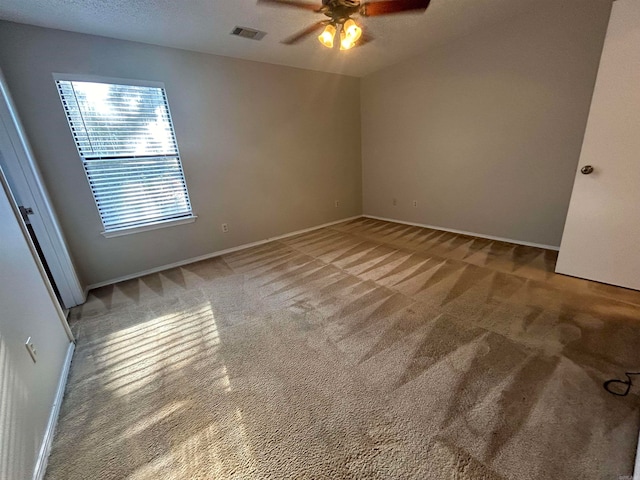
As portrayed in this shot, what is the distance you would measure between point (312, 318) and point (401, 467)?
1158 millimetres

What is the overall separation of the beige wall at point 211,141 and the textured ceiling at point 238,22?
7.1 inches

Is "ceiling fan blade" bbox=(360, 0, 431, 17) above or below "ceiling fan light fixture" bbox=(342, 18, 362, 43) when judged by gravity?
above

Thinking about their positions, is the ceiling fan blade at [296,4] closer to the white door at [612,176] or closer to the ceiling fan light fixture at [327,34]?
the ceiling fan light fixture at [327,34]

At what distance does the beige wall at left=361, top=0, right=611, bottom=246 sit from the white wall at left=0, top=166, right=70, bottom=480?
4.37 metres

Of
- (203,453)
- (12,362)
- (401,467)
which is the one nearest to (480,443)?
(401,467)

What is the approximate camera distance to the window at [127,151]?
259 centimetres

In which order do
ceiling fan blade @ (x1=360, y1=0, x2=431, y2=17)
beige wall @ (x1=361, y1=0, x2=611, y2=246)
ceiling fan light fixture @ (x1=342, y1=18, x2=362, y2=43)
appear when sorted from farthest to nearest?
beige wall @ (x1=361, y1=0, x2=611, y2=246) → ceiling fan light fixture @ (x1=342, y1=18, x2=362, y2=43) → ceiling fan blade @ (x1=360, y1=0, x2=431, y2=17)

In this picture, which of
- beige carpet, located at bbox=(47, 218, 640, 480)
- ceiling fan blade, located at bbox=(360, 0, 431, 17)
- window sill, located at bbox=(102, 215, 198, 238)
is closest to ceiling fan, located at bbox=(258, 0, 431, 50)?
ceiling fan blade, located at bbox=(360, 0, 431, 17)

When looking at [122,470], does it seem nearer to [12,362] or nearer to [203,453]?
[203,453]

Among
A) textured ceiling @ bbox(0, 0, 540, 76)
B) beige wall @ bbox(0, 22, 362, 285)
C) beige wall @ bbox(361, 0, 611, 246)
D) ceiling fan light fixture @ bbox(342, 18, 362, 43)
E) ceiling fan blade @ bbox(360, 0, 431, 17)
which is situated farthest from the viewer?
beige wall @ bbox(361, 0, 611, 246)

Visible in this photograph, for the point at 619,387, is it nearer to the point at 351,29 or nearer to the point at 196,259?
the point at 351,29

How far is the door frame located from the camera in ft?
7.02

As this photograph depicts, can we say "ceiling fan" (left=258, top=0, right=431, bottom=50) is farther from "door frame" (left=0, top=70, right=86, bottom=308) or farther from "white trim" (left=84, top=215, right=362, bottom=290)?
"white trim" (left=84, top=215, right=362, bottom=290)

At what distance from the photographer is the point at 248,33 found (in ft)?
8.68
